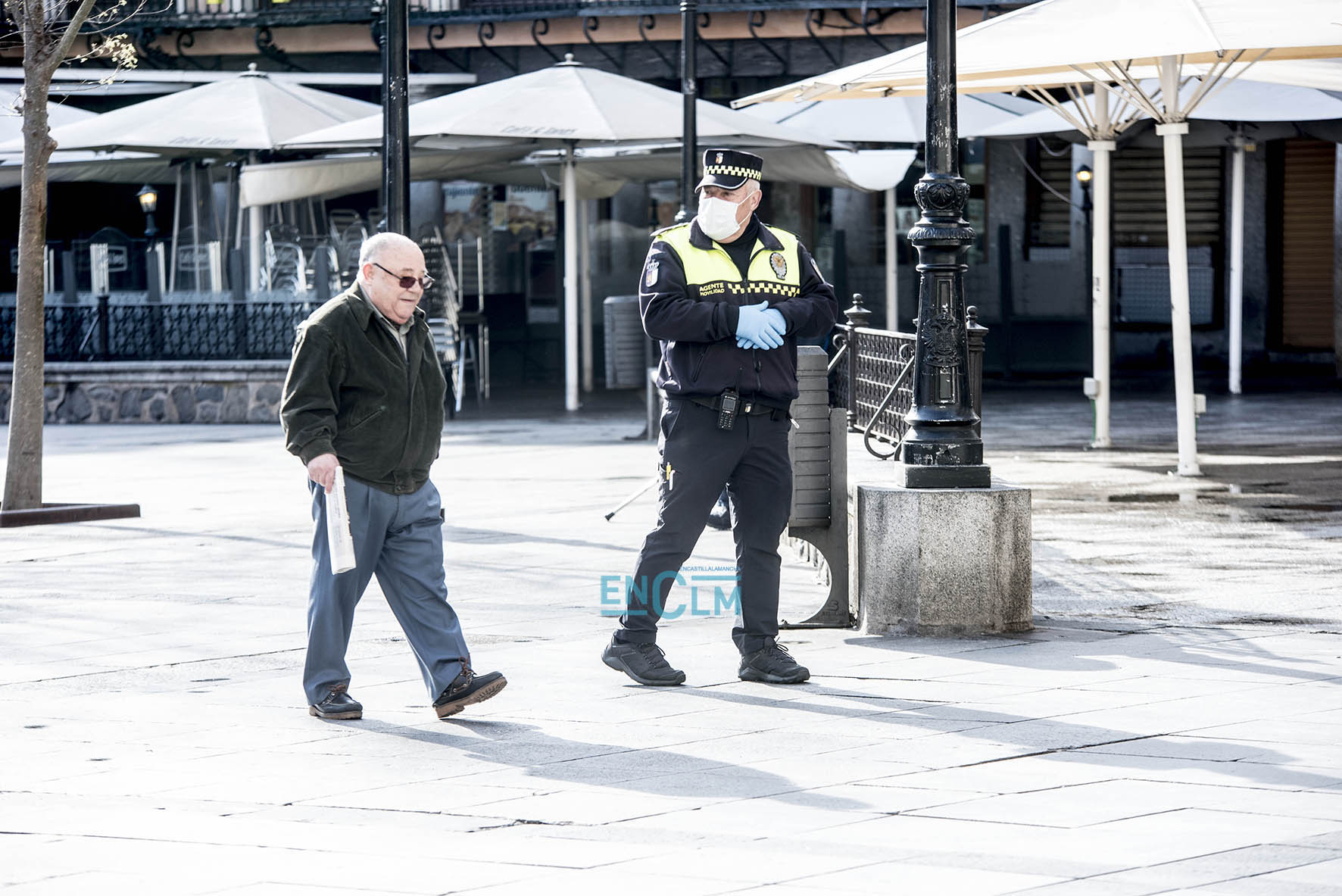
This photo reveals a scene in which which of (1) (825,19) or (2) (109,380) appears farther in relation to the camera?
(1) (825,19)

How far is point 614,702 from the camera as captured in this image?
252 inches

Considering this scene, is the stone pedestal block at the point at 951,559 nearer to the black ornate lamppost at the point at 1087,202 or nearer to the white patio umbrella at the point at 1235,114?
the white patio umbrella at the point at 1235,114

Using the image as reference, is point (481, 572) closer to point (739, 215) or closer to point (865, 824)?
point (739, 215)

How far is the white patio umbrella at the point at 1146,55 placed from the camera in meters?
10.5

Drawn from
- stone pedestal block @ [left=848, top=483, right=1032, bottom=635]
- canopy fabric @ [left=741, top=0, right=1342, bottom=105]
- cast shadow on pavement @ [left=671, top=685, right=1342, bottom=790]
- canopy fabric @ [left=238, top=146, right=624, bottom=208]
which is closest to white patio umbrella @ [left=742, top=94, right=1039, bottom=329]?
canopy fabric @ [left=238, top=146, right=624, bottom=208]

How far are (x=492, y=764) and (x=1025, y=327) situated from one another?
18.5 meters

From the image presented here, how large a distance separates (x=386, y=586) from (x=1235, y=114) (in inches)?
464

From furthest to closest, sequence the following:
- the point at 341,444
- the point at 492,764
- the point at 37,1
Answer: the point at 37,1 → the point at 341,444 → the point at 492,764

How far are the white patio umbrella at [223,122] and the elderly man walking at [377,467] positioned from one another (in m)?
12.4

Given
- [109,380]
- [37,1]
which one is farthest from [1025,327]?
[37,1]

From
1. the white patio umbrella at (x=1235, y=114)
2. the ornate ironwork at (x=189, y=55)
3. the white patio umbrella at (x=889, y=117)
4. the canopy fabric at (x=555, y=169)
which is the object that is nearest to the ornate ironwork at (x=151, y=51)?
the ornate ironwork at (x=189, y=55)

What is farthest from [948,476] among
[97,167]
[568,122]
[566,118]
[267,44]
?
[267,44]

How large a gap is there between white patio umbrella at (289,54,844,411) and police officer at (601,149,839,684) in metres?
9.60

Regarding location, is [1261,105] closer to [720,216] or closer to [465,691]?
[720,216]
